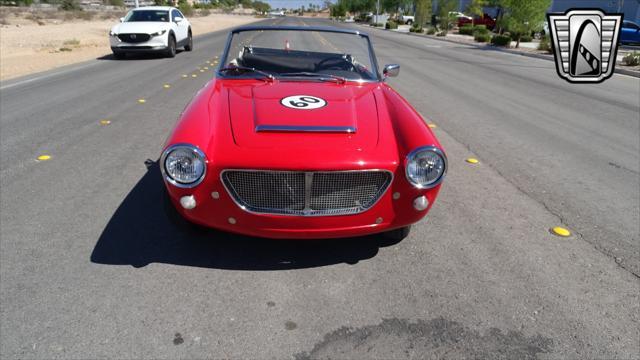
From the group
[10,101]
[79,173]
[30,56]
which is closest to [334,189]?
[79,173]

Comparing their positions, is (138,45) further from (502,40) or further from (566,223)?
(502,40)

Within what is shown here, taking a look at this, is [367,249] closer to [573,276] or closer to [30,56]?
[573,276]

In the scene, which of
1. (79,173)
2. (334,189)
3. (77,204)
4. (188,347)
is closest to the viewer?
(188,347)

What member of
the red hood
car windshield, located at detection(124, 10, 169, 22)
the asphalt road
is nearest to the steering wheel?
the red hood

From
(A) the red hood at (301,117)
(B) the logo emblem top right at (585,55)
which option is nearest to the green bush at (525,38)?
(B) the logo emblem top right at (585,55)

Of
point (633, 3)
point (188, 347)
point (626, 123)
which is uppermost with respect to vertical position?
point (633, 3)

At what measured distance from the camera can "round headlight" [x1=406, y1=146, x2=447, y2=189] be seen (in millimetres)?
2600

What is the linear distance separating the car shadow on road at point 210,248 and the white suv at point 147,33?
11.7m

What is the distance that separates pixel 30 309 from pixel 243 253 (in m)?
1.26

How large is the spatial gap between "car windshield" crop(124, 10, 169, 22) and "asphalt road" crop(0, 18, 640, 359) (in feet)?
35.3

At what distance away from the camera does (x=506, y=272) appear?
2877mm

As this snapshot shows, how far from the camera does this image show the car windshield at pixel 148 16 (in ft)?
47.6

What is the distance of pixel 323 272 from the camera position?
2816mm

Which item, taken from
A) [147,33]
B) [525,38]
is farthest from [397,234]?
[525,38]
